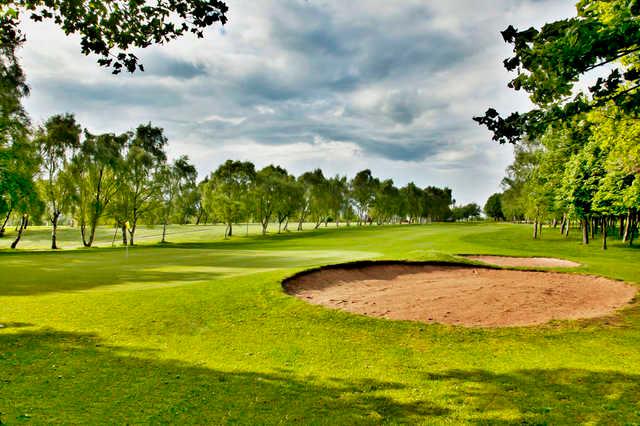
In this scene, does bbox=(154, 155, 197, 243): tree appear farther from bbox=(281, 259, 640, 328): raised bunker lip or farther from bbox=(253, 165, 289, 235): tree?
bbox=(281, 259, 640, 328): raised bunker lip

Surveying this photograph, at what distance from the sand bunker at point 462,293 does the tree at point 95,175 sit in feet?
148

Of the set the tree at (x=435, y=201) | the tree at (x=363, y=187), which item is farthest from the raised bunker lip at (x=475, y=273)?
the tree at (x=435, y=201)

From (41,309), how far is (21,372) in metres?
6.30

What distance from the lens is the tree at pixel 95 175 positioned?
49.5 metres

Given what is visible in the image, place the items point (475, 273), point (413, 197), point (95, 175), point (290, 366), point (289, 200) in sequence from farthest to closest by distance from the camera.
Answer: point (413, 197) → point (289, 200) → point (95, 175) → point (475, 273) → point (290, 366)

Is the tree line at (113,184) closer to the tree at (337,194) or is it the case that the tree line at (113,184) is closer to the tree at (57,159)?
the tree at (57,159)

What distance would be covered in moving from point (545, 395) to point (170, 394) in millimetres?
6795

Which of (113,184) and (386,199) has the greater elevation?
(386,199)

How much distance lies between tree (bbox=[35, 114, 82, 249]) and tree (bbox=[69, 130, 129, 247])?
3.69ft

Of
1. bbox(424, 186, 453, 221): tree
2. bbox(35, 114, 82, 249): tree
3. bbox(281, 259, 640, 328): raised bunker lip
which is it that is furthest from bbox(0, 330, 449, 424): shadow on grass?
bbox(424, 186, 453, 221): tree

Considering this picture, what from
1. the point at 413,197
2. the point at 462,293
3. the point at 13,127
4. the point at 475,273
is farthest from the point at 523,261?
the point at 413,197

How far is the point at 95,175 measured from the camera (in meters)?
51.1

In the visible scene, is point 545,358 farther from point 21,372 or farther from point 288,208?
point 288,208

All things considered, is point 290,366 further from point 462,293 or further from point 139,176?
point 139,176
